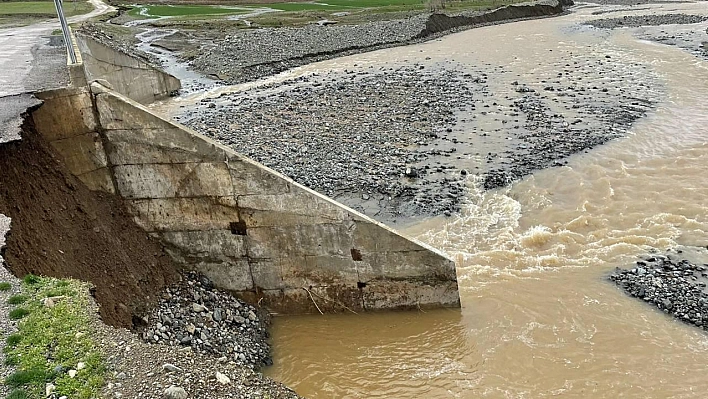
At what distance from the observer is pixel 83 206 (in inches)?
430

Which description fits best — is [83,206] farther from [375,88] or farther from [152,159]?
[375,88]

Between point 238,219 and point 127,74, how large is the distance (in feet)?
69.4

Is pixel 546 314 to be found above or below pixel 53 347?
below

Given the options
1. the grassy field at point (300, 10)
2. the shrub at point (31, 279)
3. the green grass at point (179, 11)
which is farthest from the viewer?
the green grass at point (179, 11)

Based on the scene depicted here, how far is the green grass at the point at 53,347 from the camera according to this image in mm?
6188

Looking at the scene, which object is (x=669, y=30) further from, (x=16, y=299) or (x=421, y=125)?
(x=16, y=299)

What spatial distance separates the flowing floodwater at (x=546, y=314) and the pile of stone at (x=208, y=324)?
19.3 inches

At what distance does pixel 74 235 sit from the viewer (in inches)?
406

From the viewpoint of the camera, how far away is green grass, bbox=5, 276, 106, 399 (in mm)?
6188

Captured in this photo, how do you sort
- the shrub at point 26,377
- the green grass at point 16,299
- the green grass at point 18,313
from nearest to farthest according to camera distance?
the shrub at point 26,377 → the green grass at point 18,313 → the green grass at point 16,299

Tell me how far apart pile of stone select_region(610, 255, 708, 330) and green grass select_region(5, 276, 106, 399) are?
10.0m

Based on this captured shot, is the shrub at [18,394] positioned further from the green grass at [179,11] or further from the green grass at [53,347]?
the green grass at [179,11]

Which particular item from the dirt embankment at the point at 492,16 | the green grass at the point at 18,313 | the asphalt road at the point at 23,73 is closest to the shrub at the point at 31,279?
the green grass at the point at 18,313

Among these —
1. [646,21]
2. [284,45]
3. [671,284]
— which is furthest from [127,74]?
[646,21]
